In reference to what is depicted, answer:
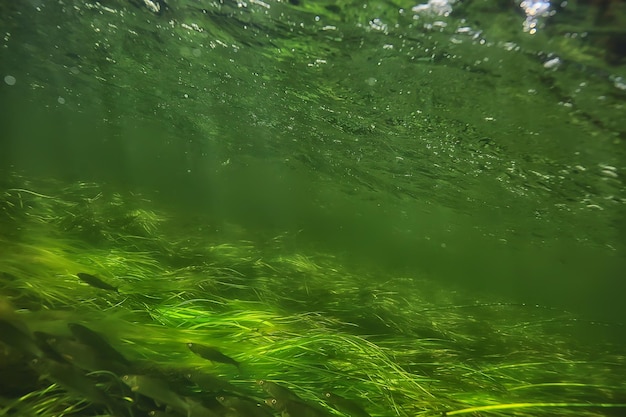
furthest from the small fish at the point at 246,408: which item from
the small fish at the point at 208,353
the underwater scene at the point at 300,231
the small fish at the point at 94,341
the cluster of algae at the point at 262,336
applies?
the small fish at the point at 94,341

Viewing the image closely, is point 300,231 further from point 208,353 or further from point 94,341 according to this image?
point 94,341

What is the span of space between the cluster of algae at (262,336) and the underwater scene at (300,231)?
3cm

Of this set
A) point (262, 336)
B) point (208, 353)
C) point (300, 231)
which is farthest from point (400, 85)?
point (300, 231)

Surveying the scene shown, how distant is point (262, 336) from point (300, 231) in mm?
12424

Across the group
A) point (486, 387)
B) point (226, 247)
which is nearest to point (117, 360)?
point (486, 387)

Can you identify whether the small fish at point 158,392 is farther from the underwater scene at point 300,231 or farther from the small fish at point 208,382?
the small fish at point 208,382

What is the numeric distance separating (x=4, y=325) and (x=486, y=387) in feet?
15.7

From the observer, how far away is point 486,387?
4.40 meters

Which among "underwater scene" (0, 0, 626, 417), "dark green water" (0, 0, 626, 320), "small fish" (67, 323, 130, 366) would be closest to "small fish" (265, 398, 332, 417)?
"underwater scene" (0, 0, 626, 417)

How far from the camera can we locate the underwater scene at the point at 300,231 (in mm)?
3561

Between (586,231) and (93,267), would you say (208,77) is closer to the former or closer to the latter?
(93,267)

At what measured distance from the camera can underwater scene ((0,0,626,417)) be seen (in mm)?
3561

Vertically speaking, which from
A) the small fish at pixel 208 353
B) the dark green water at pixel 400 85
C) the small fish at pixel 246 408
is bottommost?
the small fish at pixel 246 408

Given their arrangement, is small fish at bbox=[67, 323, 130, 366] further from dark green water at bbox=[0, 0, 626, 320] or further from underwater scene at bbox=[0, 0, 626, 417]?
dark green water at bbox=[0, 0, 626, 320]
